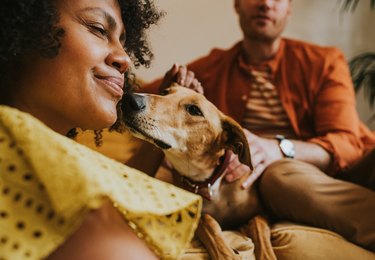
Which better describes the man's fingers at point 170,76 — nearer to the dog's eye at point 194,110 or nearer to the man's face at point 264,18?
the dog's eye at point 194,110

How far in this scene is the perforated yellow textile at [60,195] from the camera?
478mm

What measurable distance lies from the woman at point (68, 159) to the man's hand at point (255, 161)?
726 mm

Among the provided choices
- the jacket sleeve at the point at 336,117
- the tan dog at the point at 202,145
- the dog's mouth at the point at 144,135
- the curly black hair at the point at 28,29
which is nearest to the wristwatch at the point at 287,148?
the jacket sleeve at the point at 336,117

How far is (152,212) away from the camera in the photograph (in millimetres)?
547

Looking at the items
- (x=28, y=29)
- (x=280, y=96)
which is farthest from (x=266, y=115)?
(x=28, y=29)

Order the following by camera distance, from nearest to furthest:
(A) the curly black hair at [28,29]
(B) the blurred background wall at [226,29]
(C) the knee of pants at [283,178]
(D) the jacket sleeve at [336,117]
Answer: (A) the curly black hair at [28,29]
(C) the knee of pants at [283,178]
(D) the jacket sleeve at [336,117]
(B) the blurred background wall at [226,29]

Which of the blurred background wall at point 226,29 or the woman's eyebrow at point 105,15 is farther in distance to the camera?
the blurred background wall at point 226,29

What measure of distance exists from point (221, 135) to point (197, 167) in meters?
0.14

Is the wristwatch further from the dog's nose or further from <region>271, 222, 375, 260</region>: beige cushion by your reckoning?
the dog's nose

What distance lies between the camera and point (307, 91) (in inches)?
78.2

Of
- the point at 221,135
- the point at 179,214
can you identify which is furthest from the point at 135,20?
the point at 179,214

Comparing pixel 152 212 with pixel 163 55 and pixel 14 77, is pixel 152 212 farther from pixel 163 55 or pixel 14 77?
pixel 163 55

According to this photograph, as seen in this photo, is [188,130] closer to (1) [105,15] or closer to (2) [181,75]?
(2) [181,75]

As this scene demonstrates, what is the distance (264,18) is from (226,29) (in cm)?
78
